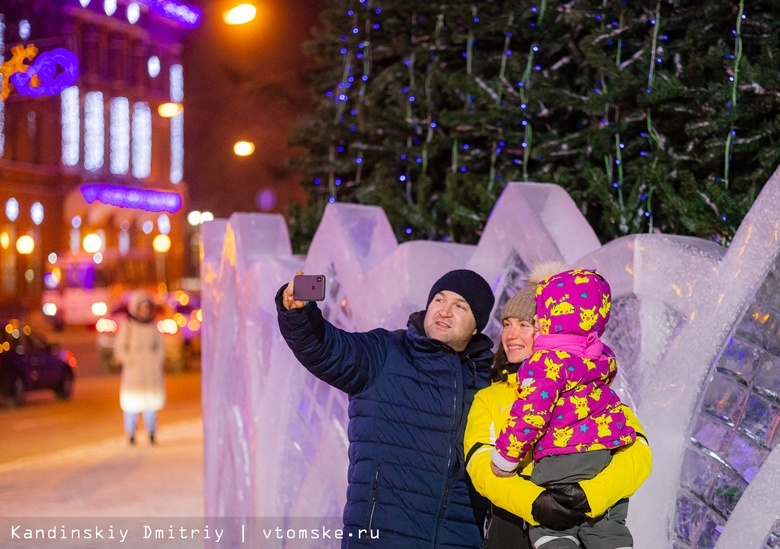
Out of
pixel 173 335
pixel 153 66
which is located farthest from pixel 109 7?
pixel 173 335

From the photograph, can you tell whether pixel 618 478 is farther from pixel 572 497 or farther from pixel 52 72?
pixel 52 72

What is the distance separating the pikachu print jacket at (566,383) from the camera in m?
2.37

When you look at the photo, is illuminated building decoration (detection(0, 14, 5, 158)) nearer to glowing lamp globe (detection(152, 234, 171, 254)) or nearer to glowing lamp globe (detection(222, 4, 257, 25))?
glowing lamp globe (detection(152, 234, 171, 254))

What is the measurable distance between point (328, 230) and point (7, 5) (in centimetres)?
3217

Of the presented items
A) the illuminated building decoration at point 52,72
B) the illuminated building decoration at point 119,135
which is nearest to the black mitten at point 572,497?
the illuminated building decoration at point 52,72

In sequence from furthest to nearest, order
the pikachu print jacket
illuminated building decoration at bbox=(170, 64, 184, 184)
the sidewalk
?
1. illuminated building decoration at bbox=(170, 64, 184, 184)
2. the sidewalk
3. the pikachu print jacket

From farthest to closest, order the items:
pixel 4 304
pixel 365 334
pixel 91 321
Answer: pixel 4 304
pixel 91 321
pixel 365 334

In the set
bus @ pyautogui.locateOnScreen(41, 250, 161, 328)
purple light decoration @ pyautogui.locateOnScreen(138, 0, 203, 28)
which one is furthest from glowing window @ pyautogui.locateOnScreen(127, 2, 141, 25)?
bus @ pyautogui.locateOnScreen(41, 250, 161, 328)

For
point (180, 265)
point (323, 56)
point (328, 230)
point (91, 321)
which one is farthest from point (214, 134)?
point (328, 230)

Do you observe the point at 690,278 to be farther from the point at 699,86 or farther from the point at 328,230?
the point at 328,230

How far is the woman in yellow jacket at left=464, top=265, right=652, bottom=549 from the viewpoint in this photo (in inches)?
96.7

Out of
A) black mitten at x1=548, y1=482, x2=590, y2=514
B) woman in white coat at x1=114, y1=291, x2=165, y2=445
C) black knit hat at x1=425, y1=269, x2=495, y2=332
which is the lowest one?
woman in white coat at x1=114, y1=291, x2=165, y2=445

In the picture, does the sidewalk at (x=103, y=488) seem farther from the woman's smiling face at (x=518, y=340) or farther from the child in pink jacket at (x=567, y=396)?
the child in pink jacket at (x=567, y=396)

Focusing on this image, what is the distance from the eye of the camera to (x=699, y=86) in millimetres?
4207
